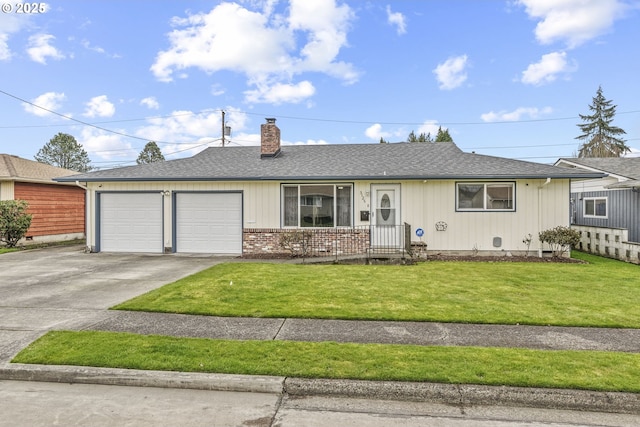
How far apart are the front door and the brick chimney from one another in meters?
4.86

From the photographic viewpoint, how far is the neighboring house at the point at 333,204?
11.5 metres

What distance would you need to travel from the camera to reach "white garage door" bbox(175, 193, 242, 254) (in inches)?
492

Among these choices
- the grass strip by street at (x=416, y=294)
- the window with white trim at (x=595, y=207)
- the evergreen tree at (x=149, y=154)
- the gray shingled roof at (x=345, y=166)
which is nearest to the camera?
the grass strip by street at (x=416, y=294)

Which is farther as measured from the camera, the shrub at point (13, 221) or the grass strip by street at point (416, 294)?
the shrub at point (13, 221)

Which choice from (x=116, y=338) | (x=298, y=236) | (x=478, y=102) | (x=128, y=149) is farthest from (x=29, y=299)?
(x=128, y=149)

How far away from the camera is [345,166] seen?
1280 centimetres

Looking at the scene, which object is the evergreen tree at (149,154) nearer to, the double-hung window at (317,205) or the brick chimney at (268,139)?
the brick chimney at (268,139)

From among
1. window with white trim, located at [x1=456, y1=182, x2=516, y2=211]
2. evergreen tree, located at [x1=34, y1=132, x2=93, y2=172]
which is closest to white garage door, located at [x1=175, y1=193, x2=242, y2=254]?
window with white trim, located at [x1=456, y1=182, x2=516, y2=211]

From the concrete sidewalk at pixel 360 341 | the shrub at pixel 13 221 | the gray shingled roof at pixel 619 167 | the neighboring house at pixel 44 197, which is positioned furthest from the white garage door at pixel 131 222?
the gray shingled roof at pixel 619 167

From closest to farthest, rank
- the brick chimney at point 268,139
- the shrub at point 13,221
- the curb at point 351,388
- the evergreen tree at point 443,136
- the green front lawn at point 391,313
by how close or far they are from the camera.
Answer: the curb at point 351,388, the green front lawn at point 391,313, the shrub at point 13,221, the brick chimney at point 268,139, the evergreen tree at point 443,136

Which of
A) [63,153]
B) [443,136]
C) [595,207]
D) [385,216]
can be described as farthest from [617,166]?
[63,153]

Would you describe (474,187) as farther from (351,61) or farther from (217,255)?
(351,61)

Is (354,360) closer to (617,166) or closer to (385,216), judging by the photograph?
(385,216)
